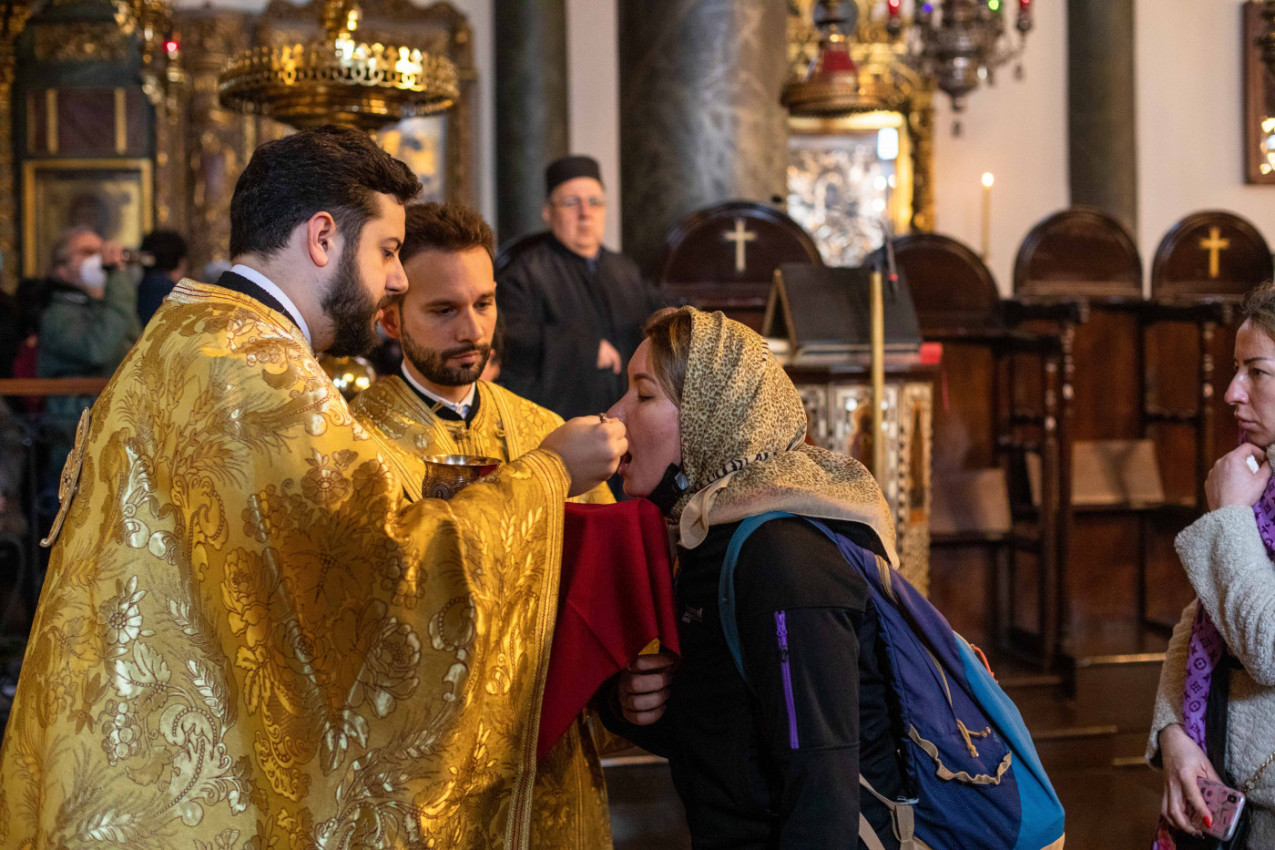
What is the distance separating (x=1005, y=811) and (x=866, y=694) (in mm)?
252

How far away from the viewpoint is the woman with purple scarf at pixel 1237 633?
2.02 metres

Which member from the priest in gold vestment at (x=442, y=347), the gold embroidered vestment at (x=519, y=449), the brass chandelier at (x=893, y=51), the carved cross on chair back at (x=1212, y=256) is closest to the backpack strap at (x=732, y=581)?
the gold embroidered vestment at (x=519, y=449)

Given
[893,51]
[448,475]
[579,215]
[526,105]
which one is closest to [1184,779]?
[448,475]

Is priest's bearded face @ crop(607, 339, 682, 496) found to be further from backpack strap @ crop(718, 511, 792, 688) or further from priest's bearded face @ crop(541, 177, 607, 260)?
priest's bearded face @ crop(541, 177, 607, 260)

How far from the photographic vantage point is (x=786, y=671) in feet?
5.42

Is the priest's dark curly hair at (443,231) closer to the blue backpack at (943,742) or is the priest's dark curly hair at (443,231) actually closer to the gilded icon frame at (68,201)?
the blue backpack at (943,742)

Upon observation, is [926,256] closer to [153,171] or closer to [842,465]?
[842,465]

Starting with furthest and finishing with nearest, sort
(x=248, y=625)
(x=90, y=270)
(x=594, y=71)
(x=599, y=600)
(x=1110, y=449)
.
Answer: (x=594, y=71)
(x=1110, y=449)
(x=90, y=270)
(x=599, y=600)
(x=248, y=625)

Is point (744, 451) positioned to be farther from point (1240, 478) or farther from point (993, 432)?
point (993, 432)

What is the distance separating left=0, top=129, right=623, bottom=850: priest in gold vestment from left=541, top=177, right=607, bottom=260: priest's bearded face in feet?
10.2

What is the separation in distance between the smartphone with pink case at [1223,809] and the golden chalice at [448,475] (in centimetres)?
132

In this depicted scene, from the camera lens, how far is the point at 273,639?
5.40ft

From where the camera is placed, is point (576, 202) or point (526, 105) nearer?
point (576, 202)

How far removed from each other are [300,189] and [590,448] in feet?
1.80
